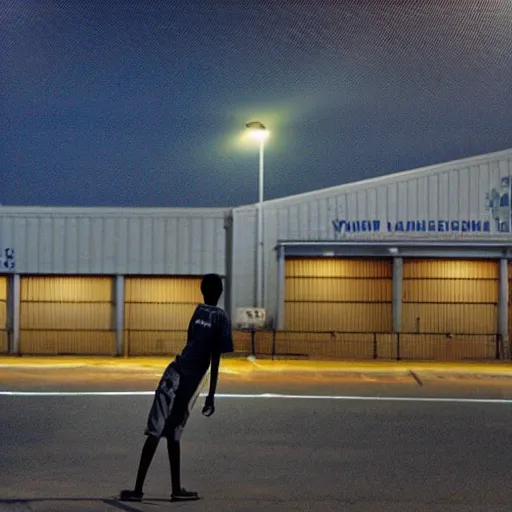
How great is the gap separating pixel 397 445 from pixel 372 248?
12.8 meters

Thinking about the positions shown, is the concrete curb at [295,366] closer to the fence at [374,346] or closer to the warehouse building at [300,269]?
the fence at [374,346]

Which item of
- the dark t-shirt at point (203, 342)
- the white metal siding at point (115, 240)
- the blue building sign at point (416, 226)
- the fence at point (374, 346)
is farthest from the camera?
the white metal siding at point (115, 240)

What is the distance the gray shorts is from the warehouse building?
49.1ft

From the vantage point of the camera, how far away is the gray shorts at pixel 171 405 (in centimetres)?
629

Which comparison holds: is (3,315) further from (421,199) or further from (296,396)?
(421,199)

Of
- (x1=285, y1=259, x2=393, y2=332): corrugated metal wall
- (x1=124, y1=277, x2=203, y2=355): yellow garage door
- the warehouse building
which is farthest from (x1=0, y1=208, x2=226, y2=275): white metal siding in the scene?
(x1=285, y1=259, x2=393, y2=332): corrugated metal wall

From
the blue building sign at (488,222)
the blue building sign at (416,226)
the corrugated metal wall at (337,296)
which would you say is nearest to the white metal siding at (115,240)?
the corrugated metal wall at (337,296)

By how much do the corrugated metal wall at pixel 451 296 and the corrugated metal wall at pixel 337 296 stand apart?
2.31ft

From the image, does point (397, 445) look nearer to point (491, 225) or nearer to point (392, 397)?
point (392, 397)

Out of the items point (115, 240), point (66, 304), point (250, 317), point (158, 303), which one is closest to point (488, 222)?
point (250, 317)

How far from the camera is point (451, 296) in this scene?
22172mm

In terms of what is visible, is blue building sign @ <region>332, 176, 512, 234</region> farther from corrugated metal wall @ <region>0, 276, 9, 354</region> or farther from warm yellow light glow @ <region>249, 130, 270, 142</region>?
corrugated metal wall @ <region>0, 276, 9, 354</region>

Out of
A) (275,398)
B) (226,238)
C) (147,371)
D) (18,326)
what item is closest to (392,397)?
(275,398)

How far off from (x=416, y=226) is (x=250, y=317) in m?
5.48
